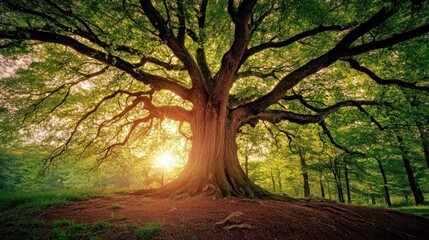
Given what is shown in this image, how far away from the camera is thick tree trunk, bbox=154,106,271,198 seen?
646 centimetres

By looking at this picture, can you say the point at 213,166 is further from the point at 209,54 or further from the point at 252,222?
the point at 209,54

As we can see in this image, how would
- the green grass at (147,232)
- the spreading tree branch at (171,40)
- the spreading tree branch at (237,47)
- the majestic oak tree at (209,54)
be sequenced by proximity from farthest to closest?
1. the majestic oak tree at (209,54)
2. the spreading tree branch at (171,40)
3. the spreading tree branch at (237,47)
4. the green grass at (147,232)

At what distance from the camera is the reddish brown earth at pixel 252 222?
344 cm

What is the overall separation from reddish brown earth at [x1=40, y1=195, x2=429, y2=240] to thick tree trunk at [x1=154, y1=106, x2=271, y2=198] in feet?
2.59

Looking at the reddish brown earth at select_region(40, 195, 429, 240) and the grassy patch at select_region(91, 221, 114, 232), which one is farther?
the grassy patch at select_region(91, 221, 114, 232)

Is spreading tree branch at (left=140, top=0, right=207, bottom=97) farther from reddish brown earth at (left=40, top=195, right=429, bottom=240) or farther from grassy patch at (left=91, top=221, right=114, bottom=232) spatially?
grassy patch at (left=91, top=221, right=114, bottom=232)

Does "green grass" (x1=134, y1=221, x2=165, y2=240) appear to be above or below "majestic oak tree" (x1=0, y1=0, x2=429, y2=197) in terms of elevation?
below

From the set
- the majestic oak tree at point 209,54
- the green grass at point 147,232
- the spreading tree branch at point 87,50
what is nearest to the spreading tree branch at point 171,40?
the majestic oak tree at point 209,54

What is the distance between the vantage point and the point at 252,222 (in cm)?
381

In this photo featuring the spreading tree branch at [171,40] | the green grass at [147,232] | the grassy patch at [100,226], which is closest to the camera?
the green grass at [147,232]

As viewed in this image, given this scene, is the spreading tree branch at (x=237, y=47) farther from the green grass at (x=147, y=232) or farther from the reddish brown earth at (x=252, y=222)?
the green grass at (x=147, y=232)

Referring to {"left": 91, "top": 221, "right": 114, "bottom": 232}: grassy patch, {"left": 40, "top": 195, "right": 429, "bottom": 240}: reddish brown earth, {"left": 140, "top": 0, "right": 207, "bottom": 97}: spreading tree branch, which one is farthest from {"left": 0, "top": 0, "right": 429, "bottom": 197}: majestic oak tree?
{"left": 91, "top": 221, "right": 114, "bottom": 232}: grassy patch

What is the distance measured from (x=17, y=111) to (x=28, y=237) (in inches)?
316

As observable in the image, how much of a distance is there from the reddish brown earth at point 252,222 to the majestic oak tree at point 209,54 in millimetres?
1642
